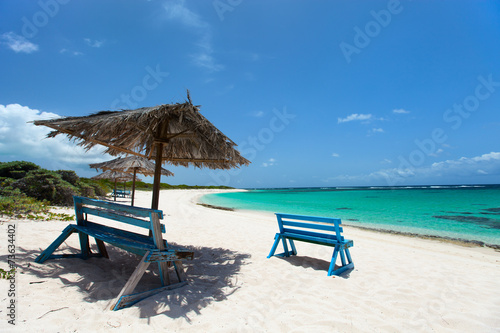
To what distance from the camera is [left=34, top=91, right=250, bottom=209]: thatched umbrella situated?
3.67 m

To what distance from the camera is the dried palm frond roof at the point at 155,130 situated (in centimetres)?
366

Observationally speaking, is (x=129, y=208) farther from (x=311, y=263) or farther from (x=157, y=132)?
(x=311, y=263)

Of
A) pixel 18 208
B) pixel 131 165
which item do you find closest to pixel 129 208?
pixel 18 208

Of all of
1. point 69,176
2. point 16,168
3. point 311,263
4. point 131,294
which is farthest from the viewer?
point 69,176

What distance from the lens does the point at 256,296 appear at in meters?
3.00

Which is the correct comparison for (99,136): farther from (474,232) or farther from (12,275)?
(474,232)

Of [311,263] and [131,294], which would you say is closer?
[131,294]

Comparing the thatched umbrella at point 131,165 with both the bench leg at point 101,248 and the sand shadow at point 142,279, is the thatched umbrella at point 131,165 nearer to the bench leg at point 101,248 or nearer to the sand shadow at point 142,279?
the bench leg at point 101,248

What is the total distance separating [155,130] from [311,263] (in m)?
3.81

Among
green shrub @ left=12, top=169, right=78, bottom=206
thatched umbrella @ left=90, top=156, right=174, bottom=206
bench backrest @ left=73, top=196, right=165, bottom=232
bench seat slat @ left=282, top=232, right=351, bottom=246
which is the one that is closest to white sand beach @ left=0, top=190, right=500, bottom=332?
bench seat slat @ left=282, top=232, right=351, bottom=246

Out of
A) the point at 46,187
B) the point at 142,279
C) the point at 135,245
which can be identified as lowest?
the point at 142,279

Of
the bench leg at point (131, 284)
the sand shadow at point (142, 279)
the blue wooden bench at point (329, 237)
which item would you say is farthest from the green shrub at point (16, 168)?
the blue wooden bench at point (329, 237)

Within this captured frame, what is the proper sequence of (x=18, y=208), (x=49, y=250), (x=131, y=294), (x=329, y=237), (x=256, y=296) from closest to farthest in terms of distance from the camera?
(x=131, y=294)
(x=256, y=296)
(x=49, y=250)
(x=329, y=237)
(x=18, y=208)

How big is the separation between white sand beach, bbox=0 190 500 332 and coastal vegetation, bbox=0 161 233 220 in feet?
7.95
